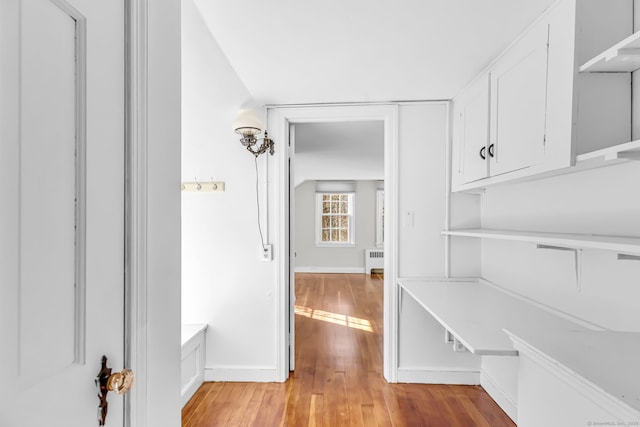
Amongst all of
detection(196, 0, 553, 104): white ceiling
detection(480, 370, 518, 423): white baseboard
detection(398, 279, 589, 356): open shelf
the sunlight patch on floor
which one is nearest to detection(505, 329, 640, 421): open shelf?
detection(398, 279, 589, 356): open shelf

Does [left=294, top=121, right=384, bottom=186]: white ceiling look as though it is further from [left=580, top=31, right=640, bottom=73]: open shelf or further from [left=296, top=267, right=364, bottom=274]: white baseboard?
[left=296, top=267, right=364, bottom=274]: white baseboard

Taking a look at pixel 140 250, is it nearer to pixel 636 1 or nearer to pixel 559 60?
pixel 559 60

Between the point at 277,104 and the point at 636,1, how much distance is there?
1.96 metres

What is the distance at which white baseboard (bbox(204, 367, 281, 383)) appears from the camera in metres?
2.39

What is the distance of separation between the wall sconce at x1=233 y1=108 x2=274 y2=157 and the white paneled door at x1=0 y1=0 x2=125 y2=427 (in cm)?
153

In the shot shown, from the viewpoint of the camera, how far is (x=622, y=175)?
1183 mm

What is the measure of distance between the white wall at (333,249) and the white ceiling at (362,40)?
4.92 m

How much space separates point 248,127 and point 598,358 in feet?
6.97

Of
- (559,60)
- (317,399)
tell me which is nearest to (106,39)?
(559,60)

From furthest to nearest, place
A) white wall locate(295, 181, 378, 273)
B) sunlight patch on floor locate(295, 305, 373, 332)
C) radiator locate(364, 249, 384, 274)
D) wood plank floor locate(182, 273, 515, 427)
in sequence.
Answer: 1. white wall locate(295, 181, 378, 273)
2. radiator locate(364, 249, 384, 274)
3. sunlight patch on floor locate(295, 305, 373, 332)
4. wood plank floor locate(182, 273, 515, 427)

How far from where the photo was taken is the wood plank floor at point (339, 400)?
77.3 inches

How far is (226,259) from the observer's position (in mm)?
2432

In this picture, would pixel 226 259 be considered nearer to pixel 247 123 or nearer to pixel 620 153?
pixel 247 123

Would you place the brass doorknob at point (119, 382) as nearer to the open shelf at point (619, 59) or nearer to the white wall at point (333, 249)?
the open shelf at point (619, 59)
